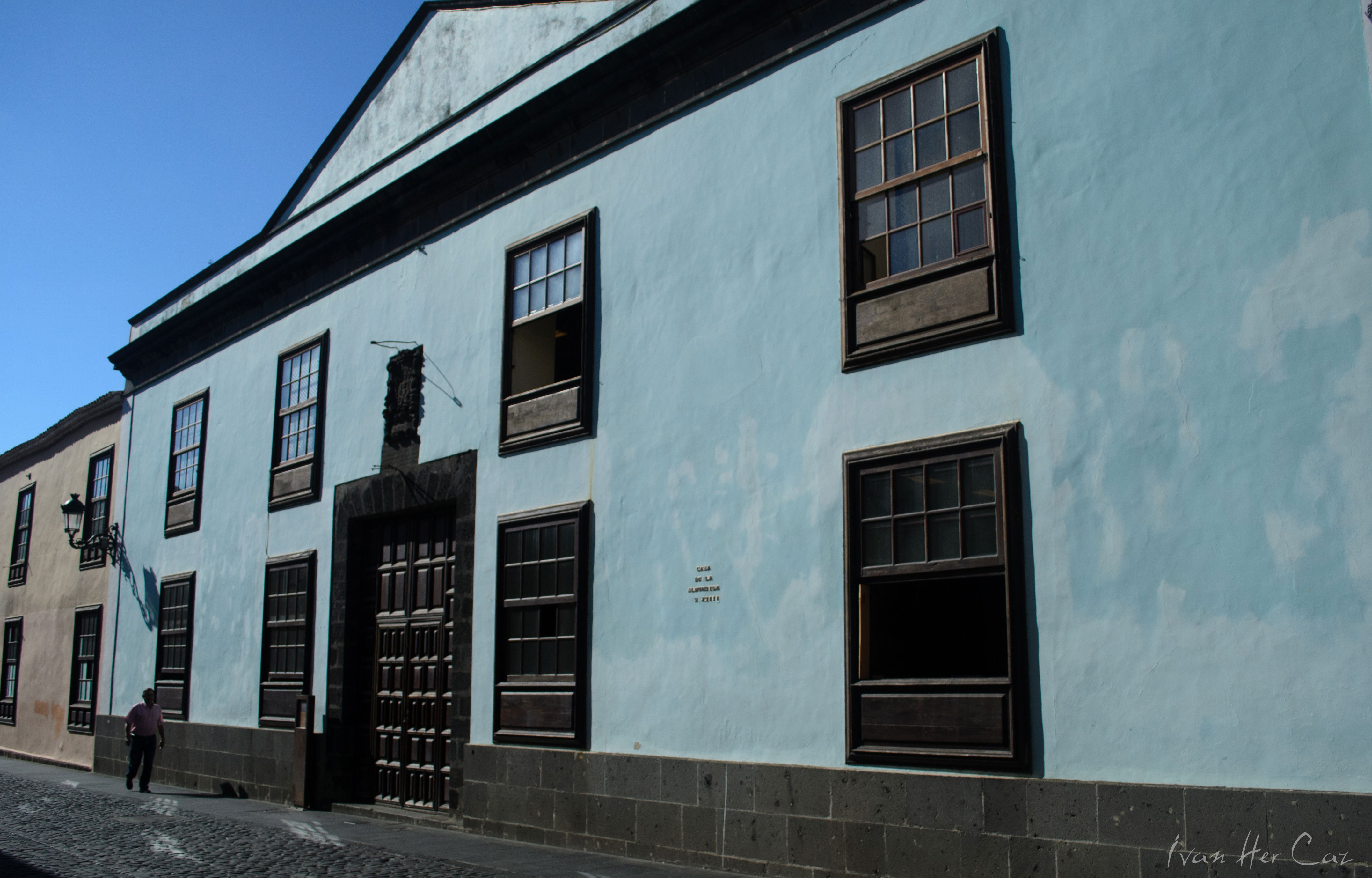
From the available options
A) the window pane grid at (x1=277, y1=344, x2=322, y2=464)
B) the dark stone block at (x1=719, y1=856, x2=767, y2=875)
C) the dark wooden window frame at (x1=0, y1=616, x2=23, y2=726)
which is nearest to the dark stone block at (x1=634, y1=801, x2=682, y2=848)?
the dark stone block at (x1=719, y1=856, x2=767, y2=875)

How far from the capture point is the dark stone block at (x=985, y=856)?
7.03m

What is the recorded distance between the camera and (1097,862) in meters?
6.62

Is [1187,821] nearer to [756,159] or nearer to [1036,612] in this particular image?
[1036,612]

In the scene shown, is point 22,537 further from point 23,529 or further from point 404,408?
point 404,408

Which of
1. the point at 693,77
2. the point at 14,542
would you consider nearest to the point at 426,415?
the point at 693,77

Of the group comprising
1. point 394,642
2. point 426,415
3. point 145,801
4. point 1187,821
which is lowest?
point 145,801

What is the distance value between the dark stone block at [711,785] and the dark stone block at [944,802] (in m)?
1.61

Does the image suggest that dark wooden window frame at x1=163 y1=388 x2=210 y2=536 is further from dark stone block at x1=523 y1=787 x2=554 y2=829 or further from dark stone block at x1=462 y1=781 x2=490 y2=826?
dark stone block at x1=523 y1=787 x2=554 y2=829

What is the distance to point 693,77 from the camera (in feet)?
33.8

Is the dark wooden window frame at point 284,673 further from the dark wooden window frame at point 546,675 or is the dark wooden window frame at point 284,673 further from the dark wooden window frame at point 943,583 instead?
the dark wooden window frame at point 943,583

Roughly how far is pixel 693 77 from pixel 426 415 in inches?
188

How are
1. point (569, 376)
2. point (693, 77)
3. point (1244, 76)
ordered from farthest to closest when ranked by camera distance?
point (569, 376) < point (693, 77) < point (1244, 76)

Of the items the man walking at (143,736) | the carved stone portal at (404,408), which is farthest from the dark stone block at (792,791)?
the man walking at (143,736)

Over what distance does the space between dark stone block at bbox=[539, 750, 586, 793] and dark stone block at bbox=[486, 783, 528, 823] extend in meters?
0.33
